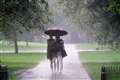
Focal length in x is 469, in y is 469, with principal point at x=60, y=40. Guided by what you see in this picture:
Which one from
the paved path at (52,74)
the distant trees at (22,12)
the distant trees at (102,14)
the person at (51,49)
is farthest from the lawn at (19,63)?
the distant trees at (102,14)

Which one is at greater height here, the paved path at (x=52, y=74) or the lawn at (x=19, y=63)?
the paved path at (x=52, y=74)

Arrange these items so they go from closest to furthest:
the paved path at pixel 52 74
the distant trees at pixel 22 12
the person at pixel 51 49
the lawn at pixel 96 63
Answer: the paved path at pixel 52 74 → the lawn at pixel 96 63 → the person at pixel 51 49 → the distant trees at pixel 22 12

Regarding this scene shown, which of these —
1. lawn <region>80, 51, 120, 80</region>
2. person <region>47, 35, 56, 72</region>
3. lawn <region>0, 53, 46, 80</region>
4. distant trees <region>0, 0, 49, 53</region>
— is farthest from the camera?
lawn <region>0, 53, 46, 80</region>

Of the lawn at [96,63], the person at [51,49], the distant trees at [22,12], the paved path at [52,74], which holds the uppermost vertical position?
the distant trees at [22,12]

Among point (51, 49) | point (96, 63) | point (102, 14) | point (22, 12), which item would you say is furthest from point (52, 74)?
point (96, 63)

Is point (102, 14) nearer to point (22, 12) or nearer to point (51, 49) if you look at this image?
point (22, 12)

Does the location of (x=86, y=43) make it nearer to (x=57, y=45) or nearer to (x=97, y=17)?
(x=97, y=17)

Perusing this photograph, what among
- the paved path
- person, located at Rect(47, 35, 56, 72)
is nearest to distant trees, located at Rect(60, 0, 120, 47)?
the paved path

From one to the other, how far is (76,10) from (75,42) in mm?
69193

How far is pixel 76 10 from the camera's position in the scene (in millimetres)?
38469

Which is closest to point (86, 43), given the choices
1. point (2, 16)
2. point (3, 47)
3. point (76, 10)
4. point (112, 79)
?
point (3, 47)

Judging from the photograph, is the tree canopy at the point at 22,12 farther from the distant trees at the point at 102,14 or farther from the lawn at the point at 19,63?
the distant trees at the point at 102,14

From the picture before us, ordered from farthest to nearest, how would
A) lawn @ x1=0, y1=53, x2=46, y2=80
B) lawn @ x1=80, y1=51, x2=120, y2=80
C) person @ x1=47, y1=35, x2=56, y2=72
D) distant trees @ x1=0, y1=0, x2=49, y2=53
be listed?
1. lawn @ x1=0, y1=53, x2=46, y2=80
2. distant trees @ x1=0, y1=0, x2=49, y2=53
3. person @ x1=47, y1=35, x2=56, y2=72
4. lawn @ x1=80, y1=51, x2=120, y2=80

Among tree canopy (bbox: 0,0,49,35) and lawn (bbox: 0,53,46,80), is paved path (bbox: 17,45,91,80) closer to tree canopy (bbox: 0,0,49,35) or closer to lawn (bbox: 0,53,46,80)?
lawn (bbox: 0,53,46,80)
